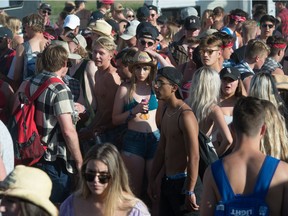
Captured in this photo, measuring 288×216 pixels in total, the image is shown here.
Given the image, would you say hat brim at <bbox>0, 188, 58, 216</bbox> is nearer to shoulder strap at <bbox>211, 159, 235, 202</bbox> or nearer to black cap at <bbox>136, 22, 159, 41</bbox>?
shoulder strap at <bbox>211, 159, 235, 202</bbox>

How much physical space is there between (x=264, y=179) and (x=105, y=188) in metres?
1.10

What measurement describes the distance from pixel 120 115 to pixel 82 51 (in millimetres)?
2065

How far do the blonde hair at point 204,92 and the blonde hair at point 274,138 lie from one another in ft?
4.83

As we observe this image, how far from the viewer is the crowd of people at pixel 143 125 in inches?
203

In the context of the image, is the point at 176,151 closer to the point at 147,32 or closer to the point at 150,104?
the point at 150,104

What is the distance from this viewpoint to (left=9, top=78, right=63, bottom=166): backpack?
23.3 ft

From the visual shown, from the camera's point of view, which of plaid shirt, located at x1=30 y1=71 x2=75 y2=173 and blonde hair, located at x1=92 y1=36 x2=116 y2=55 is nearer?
plaid shirt, located at x1=30 y1=71 x2=75 y2=173

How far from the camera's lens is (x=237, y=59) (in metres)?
10.8

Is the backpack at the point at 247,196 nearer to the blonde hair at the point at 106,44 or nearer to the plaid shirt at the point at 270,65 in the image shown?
the blonde hair at the point at 106,44

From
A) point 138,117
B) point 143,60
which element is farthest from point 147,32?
point 138,117

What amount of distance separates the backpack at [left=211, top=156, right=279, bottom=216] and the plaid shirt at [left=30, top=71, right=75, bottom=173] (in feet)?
7.45

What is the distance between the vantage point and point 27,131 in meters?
7.10

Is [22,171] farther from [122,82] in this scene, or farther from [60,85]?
[122,82]

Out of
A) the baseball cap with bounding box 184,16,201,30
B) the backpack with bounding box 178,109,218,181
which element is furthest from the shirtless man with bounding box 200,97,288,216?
the baseball cap with bounding box 184,16,201,30
